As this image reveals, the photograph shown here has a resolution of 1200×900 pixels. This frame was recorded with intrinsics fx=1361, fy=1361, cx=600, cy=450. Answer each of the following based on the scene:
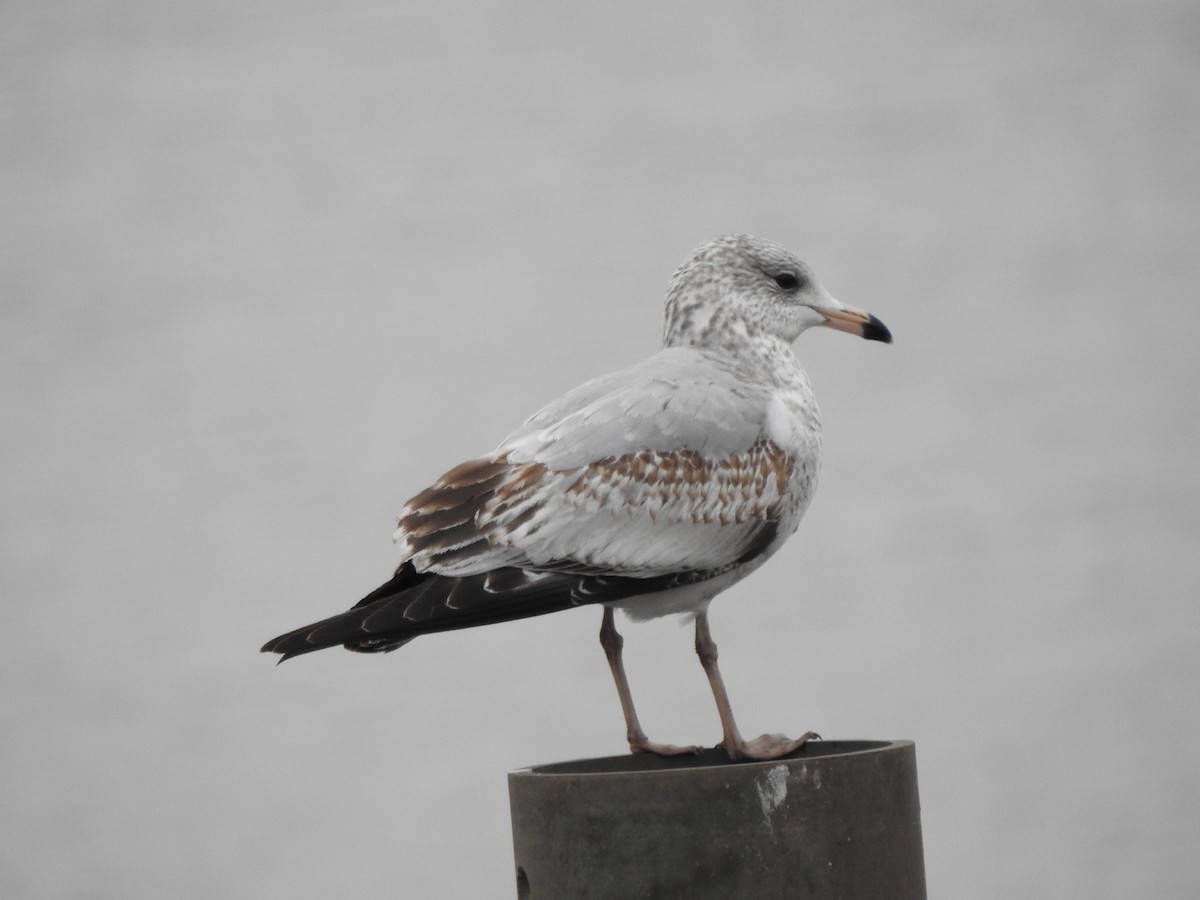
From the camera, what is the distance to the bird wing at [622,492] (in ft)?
8.04

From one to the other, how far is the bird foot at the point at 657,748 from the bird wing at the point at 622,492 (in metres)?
0.41

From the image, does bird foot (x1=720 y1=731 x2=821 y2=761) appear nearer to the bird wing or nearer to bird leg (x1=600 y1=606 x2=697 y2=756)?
bird leg (x1=600 y1=606 x2=697 y2=756)

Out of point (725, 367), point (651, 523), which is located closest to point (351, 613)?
point (651, 523)

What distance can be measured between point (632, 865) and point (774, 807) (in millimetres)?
247

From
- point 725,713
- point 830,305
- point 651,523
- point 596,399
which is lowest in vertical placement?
point 725,713

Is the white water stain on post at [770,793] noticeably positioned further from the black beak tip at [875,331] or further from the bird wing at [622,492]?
the black beak tip at [875,331]

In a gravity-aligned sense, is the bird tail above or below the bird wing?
below

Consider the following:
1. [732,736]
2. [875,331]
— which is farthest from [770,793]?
[875,331]

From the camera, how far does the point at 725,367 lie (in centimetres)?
279

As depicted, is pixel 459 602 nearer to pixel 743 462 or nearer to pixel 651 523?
pixel 651 523

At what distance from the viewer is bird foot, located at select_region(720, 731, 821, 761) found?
2590mm

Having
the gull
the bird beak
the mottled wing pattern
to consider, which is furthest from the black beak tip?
the mottled wing pattern

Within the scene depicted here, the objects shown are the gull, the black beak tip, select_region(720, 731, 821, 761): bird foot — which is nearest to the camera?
the gull

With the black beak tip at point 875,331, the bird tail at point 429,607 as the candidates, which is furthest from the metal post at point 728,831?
the black beak tip at point 875,331
